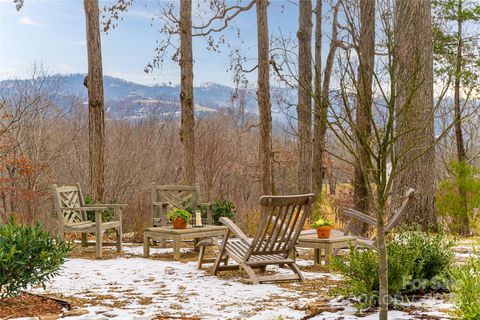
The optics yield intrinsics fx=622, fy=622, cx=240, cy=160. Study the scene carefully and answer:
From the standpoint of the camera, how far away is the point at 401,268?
513cm

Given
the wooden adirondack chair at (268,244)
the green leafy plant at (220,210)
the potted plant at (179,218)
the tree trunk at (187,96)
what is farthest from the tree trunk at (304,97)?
the wooden adirondack chair at (268,244)

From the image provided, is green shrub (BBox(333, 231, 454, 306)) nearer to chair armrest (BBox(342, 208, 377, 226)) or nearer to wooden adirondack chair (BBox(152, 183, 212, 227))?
chair armrest (BBox(342, 208, 377, 226))

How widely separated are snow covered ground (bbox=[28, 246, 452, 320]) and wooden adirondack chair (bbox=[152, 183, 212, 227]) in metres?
1.57

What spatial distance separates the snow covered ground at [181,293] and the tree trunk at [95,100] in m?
4.08

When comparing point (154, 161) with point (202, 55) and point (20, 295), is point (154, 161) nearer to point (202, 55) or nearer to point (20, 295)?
point (202, 55)

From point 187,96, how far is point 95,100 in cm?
190

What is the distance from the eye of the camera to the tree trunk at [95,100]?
471 inches

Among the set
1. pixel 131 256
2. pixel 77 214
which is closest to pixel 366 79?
pixel 131 256

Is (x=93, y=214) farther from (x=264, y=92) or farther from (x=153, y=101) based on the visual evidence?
(x=153, y=101)

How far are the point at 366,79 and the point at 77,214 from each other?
21.1ft

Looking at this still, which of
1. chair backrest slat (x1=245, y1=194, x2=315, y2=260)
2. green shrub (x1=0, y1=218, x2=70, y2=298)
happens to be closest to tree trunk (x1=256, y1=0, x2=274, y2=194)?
chair backrest slat (x1=245, y1=194, x2=315, y2=260)

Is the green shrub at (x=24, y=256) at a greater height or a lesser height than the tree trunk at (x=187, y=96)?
lesser

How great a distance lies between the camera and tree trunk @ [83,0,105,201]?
11953 mm

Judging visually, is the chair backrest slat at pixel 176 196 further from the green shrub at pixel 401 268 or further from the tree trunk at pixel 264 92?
the green shrub at pixel 401 268
